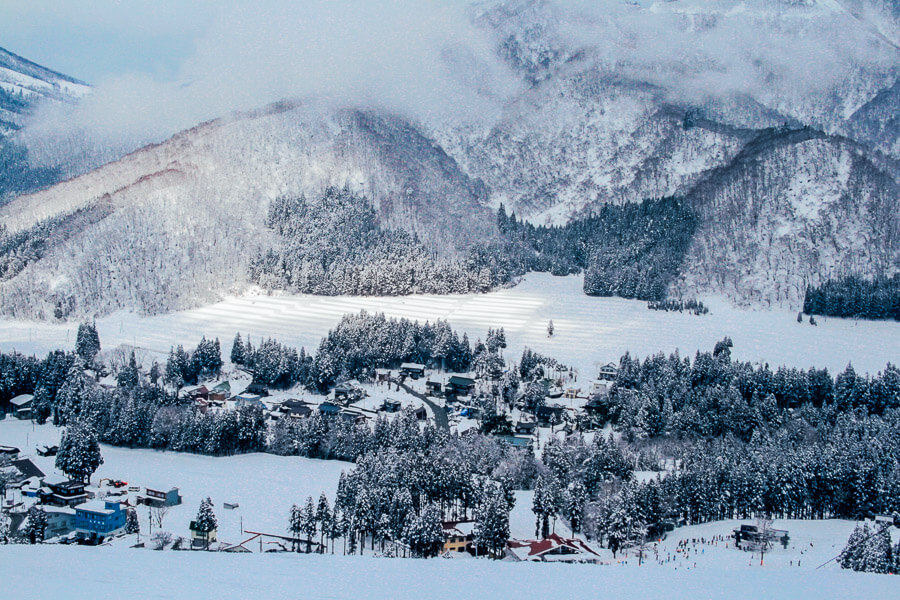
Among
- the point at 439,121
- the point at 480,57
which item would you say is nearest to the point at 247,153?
the point at 439,121

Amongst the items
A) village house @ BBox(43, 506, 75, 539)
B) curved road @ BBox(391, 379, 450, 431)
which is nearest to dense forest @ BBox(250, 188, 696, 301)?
curved road @ BBox(391, 379, 450, 431)

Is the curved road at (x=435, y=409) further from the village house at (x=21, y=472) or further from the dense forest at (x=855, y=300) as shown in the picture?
the dense forest at (x=855, y=300)

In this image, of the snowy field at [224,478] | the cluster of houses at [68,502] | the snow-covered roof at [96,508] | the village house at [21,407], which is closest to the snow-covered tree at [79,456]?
the cluster of houses at [68,502]

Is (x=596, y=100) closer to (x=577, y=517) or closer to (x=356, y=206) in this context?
(x=356, y=206)

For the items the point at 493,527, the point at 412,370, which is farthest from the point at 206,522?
the point at 412,370

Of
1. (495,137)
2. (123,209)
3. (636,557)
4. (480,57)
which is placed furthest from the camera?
(480,57)

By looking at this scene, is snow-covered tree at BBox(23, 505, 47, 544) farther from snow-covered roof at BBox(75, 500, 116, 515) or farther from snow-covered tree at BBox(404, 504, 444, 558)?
snow-covered tree at BBox(404, 504, 444, 558)

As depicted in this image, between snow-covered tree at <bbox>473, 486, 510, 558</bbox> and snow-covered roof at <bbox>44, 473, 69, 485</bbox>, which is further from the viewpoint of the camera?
snow-covered roof at <bbox>44, 473, 69, 485</bbox>
